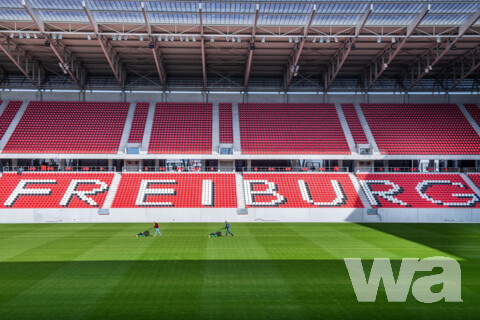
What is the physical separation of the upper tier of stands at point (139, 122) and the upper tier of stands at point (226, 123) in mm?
8776

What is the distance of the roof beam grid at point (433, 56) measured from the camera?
34.1 meters

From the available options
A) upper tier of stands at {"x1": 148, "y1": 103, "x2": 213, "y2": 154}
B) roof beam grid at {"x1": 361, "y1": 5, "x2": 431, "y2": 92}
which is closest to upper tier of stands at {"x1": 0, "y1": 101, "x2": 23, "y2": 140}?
upper tier of stands at {"x1": 148, "y1": 103, "x2": 213, "y2": 154}

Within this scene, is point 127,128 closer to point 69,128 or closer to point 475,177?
point 69,128

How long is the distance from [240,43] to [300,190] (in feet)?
51.6

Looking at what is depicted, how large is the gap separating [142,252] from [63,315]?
8427mm

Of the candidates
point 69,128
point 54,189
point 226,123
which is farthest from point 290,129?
point 54,189

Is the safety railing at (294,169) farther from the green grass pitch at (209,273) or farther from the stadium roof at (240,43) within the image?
the green grass pitch at (209,273)

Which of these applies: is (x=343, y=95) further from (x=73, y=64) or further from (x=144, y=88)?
(x=73, y=64)

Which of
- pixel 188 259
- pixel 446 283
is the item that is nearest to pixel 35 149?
pixel 188 259

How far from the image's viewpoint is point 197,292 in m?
12.5

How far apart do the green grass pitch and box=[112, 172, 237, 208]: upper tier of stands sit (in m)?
8.31

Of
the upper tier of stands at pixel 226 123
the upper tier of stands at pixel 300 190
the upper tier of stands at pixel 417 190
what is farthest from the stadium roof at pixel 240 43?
the upper tier of stands at pixel 300 190

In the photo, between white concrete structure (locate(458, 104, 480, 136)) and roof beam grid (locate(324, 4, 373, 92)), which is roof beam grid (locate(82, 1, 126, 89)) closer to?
roof beam grid (locate(324, 4, 373, 92))

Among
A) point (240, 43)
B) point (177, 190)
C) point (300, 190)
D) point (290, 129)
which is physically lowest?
point (300, 190)
